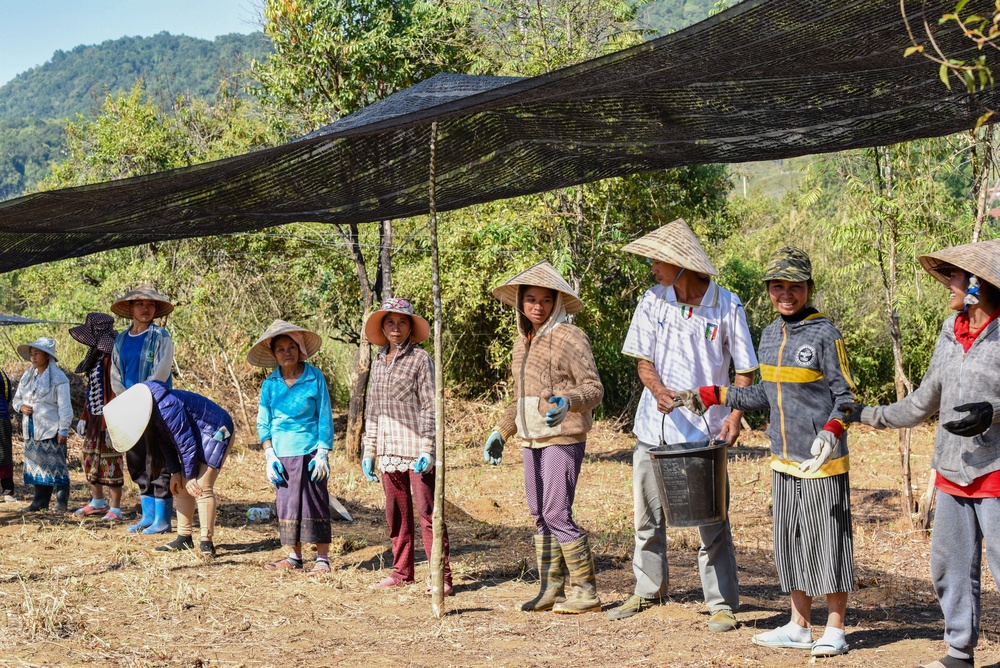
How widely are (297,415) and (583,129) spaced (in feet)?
8.31

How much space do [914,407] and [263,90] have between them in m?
12.2

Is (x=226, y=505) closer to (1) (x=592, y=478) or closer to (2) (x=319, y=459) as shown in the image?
(2) (x=319, y=459)

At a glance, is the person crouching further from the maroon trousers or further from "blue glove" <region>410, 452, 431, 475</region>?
"blue glove" <region>410, 452, 431, 475</region>

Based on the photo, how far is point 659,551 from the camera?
486cm

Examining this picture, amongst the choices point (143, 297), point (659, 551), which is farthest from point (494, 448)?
point (143, 297)

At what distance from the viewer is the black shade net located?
3.43 m

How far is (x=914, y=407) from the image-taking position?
148 inches

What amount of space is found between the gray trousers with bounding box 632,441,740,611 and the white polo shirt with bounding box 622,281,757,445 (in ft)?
0.53

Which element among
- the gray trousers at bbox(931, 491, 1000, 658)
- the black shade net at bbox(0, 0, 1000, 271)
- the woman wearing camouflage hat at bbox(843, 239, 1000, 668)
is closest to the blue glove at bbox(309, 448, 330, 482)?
the black shade net at bbox(0, 0, 1000, 271)

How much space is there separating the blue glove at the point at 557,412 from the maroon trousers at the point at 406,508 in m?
1.05

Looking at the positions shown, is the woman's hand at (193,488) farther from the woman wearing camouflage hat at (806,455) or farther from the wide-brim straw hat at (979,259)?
the wide-brim straw hat at (979,259)

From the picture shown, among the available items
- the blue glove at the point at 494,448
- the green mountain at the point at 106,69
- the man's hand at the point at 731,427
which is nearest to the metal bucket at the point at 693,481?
the man's hand at the point at 731,427

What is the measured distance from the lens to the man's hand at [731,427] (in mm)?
4371

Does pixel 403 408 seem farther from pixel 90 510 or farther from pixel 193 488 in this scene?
pixel 90 510
